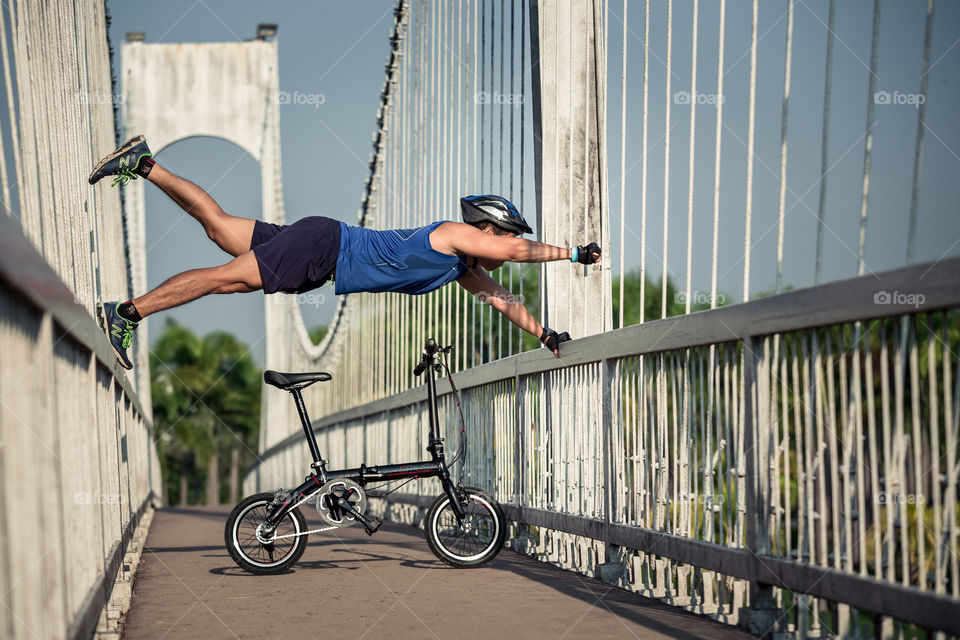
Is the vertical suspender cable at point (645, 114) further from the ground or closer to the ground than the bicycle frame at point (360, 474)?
further from the ground

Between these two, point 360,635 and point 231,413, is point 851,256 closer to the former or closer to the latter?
point 360,635

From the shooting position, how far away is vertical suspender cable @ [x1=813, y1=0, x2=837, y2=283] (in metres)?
2.78

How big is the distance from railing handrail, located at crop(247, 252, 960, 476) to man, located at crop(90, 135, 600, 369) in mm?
459

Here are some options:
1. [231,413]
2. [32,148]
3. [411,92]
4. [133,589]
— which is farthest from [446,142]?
[231,413]

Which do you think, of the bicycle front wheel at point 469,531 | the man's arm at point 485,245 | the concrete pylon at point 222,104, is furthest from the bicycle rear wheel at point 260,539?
the concrete pylon at point 222,104

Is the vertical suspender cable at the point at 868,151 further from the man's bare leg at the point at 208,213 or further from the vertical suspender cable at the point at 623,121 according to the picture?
the man's bare leg at the point at 208,213

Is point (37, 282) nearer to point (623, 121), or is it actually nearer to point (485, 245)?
point (485, 245)

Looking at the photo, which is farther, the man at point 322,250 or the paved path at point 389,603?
the man at point 322,250

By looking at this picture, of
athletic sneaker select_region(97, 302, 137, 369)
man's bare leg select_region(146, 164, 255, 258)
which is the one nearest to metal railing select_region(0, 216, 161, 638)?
athletic sneaker select_region(97, 302, 137, 369)

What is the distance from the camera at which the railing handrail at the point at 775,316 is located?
2.21 m

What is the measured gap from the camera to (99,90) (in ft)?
22.3

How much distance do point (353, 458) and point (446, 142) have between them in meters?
5.09

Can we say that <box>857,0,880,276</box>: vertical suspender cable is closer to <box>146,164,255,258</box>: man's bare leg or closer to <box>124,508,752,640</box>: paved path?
<box>124,508,752,640</box>: paved path

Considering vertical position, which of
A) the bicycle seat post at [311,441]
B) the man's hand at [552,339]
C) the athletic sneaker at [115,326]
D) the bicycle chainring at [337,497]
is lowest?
the bicycle chainring at [337,497]
